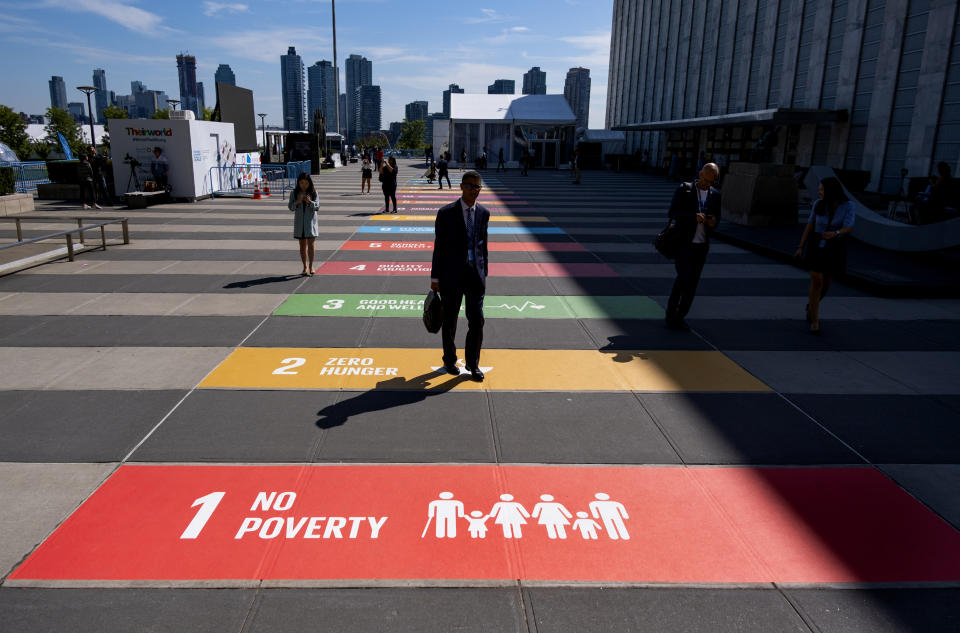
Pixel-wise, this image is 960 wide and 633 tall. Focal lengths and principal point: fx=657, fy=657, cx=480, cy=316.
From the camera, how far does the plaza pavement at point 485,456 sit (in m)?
3.53

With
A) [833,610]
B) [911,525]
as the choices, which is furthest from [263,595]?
[911,525]

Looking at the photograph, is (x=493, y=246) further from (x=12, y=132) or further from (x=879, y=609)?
(x=12, y=132)

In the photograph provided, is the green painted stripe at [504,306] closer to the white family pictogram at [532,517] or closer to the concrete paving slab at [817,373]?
the concrete paving slab at [817,373]

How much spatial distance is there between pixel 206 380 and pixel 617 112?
73833 mm

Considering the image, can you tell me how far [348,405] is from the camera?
20.0ft

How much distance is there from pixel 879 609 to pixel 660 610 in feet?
3.83

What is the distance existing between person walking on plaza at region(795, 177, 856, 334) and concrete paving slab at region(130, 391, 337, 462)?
20.8ft

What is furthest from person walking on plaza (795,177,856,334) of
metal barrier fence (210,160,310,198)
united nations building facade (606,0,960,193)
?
metal barrier fence (210,160,310,198)

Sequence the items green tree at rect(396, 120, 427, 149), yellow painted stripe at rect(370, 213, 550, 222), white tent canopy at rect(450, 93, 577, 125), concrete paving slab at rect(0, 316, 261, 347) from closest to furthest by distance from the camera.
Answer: concrete paving slab at rect(0, 316, 261, 347) → yellow painted stripe at rect(370, 213, 550, 222) → white tent canopy at rect(450, 93, 577, 125) → green tree at rect(396, 120, 427, 149)

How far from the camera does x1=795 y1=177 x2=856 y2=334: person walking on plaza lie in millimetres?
8305

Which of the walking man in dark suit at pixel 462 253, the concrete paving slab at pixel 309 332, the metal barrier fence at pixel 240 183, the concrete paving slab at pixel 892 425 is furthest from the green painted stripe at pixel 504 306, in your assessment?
the metal barrier fence at pixel 240 183

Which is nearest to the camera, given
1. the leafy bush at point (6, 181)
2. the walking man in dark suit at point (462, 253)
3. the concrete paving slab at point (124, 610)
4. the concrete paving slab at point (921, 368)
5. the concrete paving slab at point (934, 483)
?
the concrete paving slab at point (124, 610)

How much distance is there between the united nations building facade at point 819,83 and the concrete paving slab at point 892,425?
19946 mm

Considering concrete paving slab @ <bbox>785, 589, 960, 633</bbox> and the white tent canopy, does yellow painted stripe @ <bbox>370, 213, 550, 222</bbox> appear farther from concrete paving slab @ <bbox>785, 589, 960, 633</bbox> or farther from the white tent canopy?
the white tent canopy
